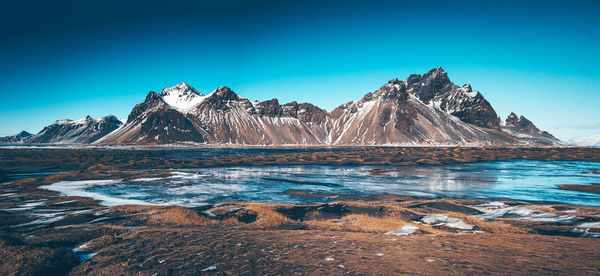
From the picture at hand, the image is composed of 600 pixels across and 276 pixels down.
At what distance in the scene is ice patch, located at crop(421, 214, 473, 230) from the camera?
40.2 ft

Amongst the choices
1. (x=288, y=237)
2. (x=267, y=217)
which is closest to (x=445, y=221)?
(x=288, y=237)

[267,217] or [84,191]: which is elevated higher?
[267,217]

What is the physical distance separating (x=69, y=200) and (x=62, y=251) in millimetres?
11659

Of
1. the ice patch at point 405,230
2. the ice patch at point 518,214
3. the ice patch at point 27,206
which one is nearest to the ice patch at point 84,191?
the ice patch at point 27,206

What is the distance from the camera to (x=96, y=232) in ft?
35.2

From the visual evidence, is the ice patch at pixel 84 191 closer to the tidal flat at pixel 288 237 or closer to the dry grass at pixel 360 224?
the tidal flat at pixel 288 237

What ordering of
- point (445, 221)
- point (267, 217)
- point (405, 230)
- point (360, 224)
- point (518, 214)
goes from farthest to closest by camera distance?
point (518, 214)
point (267, 217)
point (445, 221)
point (360, 224)
point (405, 230)

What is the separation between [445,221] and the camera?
13141 mm

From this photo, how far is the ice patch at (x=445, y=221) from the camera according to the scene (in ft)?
40.2

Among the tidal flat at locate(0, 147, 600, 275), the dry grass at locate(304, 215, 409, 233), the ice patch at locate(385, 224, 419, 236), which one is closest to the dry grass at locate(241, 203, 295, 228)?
the tidal flat at locate(0, 147, 600, 275)

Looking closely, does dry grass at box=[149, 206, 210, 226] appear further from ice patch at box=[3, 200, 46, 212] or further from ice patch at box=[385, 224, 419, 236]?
ice patch at box=[385, 224, 419, 236]

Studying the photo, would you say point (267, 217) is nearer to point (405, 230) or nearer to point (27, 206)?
point (405, 230)

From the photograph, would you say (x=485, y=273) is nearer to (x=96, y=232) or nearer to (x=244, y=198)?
(x=96, y=232)

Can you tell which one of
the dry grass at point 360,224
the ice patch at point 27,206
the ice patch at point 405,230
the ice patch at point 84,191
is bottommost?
the ice patch at point 84,191
